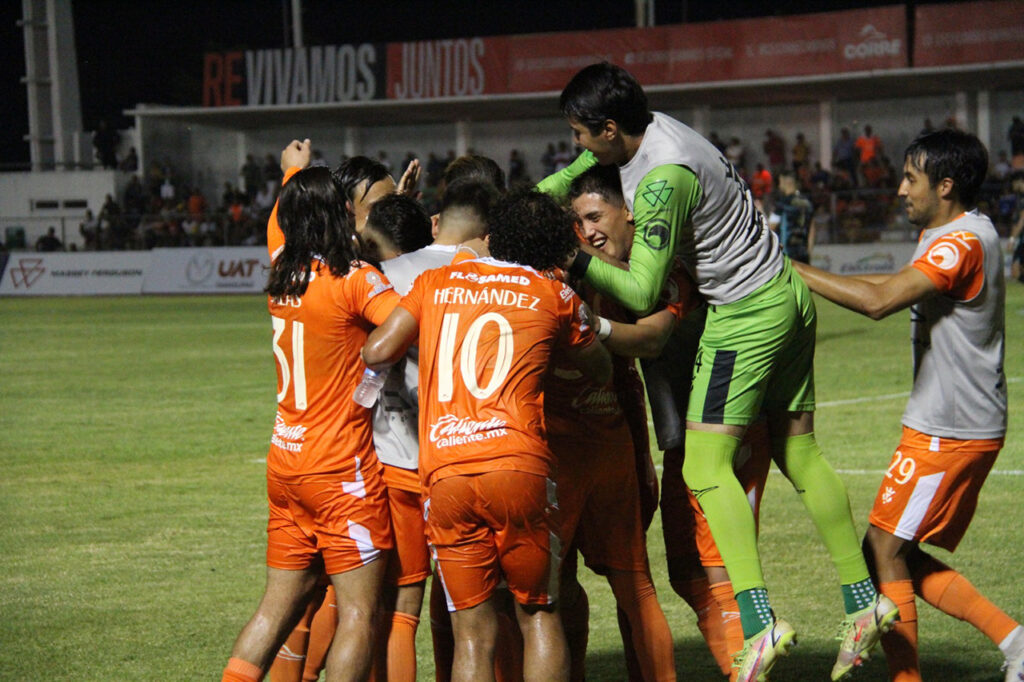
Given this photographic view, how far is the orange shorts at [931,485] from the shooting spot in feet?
15.3

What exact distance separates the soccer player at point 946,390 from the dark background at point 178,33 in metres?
38.7

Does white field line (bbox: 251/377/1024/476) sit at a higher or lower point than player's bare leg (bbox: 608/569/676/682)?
lower

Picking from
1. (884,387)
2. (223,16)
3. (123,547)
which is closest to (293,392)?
(123,547)

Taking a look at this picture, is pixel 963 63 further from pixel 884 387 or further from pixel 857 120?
pixel 884 387

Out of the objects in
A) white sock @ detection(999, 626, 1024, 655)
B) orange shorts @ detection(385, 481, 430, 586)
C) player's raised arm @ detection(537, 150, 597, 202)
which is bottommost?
white sock @ detection(999, 626, 1024, 655)

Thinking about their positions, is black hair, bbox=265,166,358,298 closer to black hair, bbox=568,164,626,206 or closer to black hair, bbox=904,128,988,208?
black hair, bbox=568,164,626,206

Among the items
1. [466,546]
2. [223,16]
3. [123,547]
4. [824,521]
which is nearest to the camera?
[466,546]

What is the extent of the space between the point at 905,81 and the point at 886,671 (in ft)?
101

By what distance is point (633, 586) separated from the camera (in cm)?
468

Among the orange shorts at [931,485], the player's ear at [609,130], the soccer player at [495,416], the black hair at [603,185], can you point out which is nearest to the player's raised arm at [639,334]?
the soccer player at [495,416]

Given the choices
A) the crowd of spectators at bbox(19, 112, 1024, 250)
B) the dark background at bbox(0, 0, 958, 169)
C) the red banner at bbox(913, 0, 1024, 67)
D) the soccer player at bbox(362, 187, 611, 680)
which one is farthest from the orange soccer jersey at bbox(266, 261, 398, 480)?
the dark background at bbox(0, 0, 958, 169)

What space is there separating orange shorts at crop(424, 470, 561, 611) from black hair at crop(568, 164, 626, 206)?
1.37 metres

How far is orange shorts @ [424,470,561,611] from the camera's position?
13.1 ft

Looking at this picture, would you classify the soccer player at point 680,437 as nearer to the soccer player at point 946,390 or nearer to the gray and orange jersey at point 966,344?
the soccer player at point 946,390
